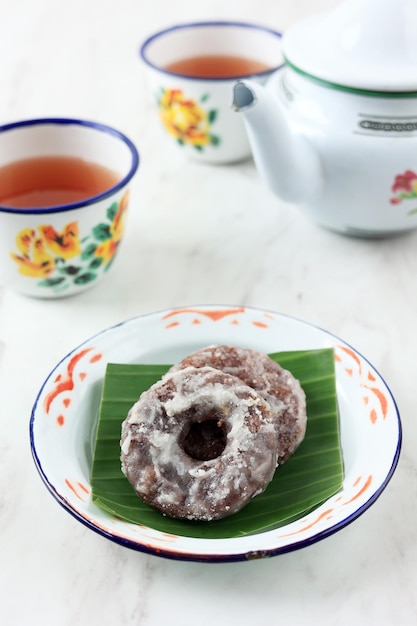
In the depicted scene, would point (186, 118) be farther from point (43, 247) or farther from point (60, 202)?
point (43, 247)

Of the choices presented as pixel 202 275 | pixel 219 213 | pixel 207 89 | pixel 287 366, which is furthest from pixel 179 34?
pixel 287 366

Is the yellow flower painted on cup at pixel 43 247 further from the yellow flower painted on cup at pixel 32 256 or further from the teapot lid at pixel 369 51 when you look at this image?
the teapot lid at pixel 369 51

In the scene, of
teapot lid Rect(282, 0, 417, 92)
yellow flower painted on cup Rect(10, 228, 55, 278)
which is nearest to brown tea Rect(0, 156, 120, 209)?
yellow flower painted on cup Rect(10, 228, 55, 278)

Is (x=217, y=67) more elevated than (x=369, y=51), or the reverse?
(x=369, y=51)

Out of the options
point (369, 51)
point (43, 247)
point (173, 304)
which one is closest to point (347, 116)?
point (369, 51)

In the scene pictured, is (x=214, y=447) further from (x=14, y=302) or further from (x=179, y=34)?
(x=179, y=34)

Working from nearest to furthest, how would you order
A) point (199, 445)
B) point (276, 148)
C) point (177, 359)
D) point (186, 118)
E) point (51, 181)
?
point (199, 445)
point (177, 359)
point (276, 148)
point (51, 181)
point (186, 118)
